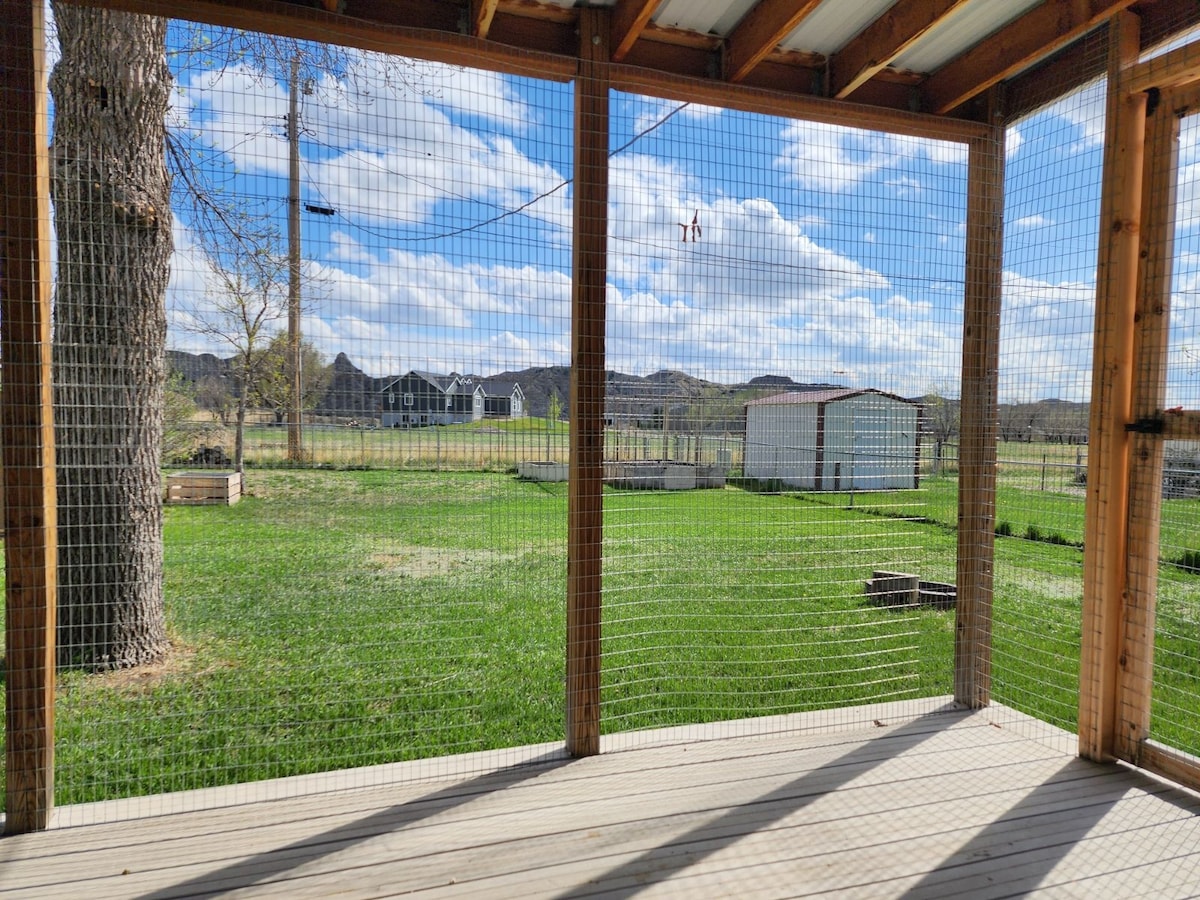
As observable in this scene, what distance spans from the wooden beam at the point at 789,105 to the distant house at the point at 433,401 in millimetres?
1157

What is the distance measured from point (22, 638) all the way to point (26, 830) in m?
0.53

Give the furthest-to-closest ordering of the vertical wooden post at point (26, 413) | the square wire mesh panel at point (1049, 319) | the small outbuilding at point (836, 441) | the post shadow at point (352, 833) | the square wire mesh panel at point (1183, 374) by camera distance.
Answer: the small outbuilding at point (836, 441) → the square wire mesh panel at point (1049, 319) → the square wire mesh panel at point (1183, 374) → the vertical wooden post at point (26, 413) → the post shadow at point (352, 833)

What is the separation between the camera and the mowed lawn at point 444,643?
2471mm

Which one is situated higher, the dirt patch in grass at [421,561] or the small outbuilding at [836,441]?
the small outbuilding at [836,441]

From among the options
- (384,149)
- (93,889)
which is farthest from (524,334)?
(93,889)

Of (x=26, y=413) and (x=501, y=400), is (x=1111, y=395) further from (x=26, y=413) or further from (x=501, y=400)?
(x=26, y=413)

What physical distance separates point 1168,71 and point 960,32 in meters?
0.64

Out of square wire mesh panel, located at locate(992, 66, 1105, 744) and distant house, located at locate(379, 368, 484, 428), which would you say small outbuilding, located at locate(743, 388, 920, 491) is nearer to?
square wire mesh panel, located at locate(992, 66, 1105, 744)

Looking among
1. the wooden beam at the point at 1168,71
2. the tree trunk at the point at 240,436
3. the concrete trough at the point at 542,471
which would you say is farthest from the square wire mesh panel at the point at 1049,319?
the tree trunk at the point at 240,436

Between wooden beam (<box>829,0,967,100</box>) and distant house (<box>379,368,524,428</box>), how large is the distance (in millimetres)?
1699

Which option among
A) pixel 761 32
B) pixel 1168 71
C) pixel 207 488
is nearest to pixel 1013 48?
pixel 1168 71

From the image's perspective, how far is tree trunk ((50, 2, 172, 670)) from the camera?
2932 mm

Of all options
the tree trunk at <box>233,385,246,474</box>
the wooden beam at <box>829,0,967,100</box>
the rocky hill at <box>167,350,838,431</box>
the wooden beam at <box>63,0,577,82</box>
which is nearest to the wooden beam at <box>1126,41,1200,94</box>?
the wooden beam at <box>829,0,967,100</box>

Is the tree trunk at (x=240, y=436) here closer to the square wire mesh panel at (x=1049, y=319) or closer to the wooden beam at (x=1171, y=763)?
the square wire mesh panel at (x=1049, y=319)
